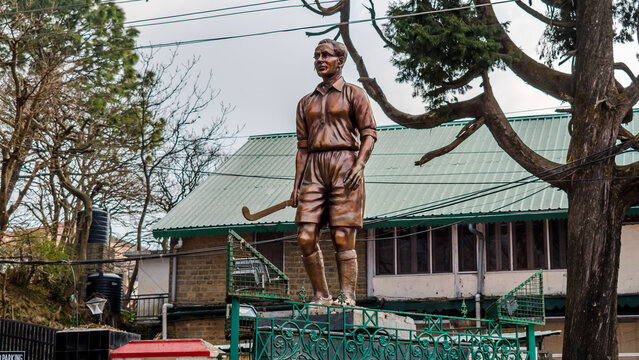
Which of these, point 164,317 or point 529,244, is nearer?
point 529,244

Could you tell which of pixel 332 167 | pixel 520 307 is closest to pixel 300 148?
pixel 332 167

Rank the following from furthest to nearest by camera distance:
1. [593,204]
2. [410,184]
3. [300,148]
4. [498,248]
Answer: [410,184]
[498,248]
[593,204]
[300,148]

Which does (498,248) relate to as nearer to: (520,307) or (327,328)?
(520,307)

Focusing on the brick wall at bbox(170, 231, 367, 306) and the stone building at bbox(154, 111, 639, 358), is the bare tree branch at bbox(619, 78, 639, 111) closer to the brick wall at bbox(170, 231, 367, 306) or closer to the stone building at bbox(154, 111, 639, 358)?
the stone building at bbox(154, 111, 639, 358)

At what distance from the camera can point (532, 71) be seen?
1547cm

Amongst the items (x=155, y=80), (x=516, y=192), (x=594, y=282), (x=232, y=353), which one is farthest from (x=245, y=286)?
(x=155, y=80)

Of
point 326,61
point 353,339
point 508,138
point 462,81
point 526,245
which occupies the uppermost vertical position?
point 462,81

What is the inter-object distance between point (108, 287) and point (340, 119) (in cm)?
1545

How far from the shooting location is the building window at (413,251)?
71.1ft

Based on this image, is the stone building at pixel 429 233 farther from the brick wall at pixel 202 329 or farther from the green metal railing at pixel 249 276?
the green metal railing at pixel 249 276

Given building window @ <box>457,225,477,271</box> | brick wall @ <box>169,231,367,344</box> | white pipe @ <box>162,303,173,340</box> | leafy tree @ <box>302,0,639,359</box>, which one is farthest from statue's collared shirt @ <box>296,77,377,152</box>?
white pipe @ <box>162,303,173,340</box>

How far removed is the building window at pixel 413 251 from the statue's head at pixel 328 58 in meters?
12.9

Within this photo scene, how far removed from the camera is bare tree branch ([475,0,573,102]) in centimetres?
1512

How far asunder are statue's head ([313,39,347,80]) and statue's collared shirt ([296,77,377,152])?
0.13 metres
